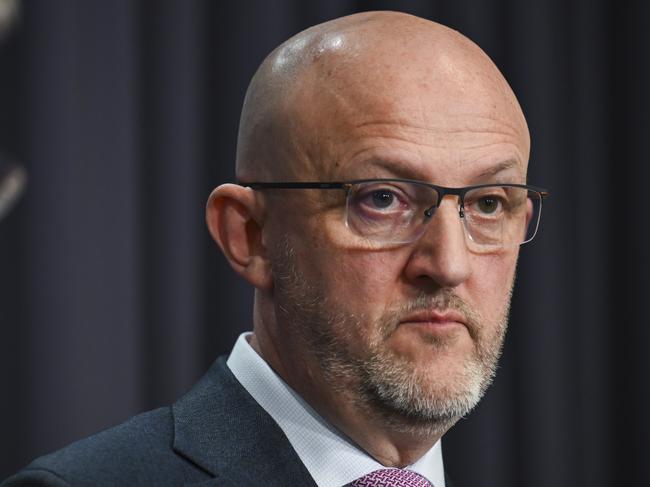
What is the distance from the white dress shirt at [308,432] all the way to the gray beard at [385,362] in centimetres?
6

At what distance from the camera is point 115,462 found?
124 cm

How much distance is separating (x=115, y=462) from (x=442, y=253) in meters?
0.50

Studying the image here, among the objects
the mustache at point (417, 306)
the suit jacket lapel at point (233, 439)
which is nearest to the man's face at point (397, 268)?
the mustache at point (417, 306)

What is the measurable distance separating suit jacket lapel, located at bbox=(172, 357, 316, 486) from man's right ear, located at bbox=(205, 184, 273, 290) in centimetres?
15

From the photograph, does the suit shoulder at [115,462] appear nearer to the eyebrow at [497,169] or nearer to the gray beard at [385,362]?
the gray beard at [385,362]

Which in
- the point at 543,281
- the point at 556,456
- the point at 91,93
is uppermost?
the point at 91,93

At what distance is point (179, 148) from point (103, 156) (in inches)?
6.9

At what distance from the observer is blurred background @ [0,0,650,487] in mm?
1848

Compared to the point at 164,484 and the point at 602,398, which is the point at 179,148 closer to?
the point at 164,484

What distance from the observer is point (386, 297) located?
1.25 m

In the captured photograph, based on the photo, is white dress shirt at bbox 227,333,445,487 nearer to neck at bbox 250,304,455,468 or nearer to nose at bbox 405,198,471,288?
neck at bbox 250,304,455,468

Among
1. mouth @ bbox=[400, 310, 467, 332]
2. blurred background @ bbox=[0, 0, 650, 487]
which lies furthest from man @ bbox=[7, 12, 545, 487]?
blurred background @ bbox=[0, 0, 650, 487]

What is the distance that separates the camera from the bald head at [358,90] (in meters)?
1.28

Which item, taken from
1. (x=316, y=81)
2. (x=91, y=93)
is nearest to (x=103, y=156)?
(x=91, y=93)
